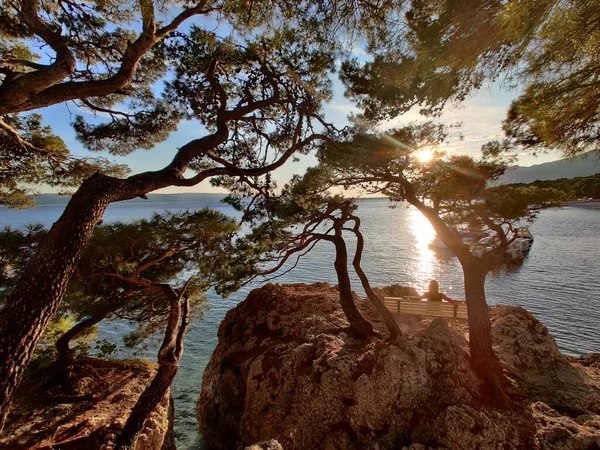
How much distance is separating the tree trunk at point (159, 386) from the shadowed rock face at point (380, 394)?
2.05m

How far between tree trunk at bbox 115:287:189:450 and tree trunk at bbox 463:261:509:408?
16.4 ft

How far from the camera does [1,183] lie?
540 centimetres

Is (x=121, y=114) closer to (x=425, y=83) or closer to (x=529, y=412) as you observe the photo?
(x=425, y=83)

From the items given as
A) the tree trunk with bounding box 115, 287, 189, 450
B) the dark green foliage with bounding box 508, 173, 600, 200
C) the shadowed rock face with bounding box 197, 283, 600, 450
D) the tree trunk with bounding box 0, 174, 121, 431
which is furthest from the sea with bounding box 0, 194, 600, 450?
the tree trunk with bounding box 0, 174, 121, 431

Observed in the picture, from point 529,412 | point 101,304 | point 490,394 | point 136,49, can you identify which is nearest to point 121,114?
point 136,49

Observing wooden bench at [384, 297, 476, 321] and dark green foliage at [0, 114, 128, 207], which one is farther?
wooden bench at [384, 297, 476, 321]

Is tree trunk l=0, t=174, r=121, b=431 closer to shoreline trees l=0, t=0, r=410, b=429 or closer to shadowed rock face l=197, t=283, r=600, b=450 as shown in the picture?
shoreline trees l=0, t=0, r=410, b=429

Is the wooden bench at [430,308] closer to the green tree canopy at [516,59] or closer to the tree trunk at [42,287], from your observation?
the green tree canopy at [516,59]

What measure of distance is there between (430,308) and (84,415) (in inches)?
314

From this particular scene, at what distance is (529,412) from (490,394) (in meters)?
0.49

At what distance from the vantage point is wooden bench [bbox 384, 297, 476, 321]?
7.58 meters

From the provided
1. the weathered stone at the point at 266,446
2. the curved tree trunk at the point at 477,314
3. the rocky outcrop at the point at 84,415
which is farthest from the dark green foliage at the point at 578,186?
the rocky outcrop at the point at 84,415

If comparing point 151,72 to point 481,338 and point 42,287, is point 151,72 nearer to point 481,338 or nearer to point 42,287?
point 42,287

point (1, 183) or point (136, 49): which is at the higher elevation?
point (136, 49)
